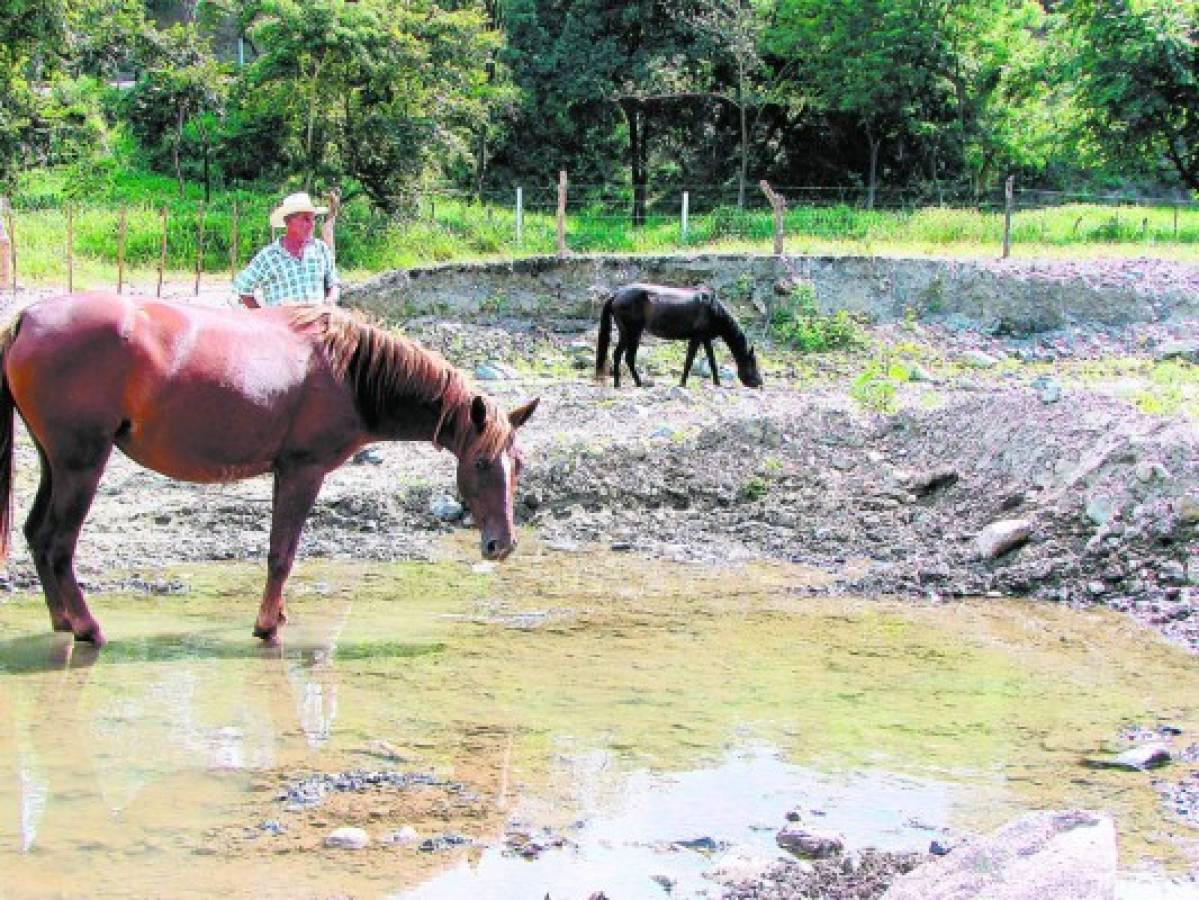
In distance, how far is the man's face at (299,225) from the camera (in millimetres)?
9031

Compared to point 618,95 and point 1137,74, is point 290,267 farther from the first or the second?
point 1137,74

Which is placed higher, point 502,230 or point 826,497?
point 502,230

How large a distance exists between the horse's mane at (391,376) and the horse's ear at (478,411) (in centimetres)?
3

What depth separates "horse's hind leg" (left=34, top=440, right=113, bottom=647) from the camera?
7.67 meters

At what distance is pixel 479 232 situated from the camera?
1105 inches

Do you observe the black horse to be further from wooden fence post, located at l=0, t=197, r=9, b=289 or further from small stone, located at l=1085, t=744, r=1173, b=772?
small stone, located at l=1085, t=744, r=1173, b=772

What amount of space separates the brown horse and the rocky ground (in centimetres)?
169

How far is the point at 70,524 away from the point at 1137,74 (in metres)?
27.8

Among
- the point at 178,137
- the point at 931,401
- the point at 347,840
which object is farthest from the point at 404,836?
the point at 178,137

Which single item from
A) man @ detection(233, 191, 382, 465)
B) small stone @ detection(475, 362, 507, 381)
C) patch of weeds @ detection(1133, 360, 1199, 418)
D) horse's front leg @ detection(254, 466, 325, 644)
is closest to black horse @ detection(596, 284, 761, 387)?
small stone @ detection(475, 362, 507, 381)

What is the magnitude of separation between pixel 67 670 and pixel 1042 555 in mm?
6374

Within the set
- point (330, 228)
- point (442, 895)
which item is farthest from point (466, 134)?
point (442, 895)

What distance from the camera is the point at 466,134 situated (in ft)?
99.8

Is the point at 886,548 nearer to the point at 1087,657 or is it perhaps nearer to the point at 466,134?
the point at 1087,657
